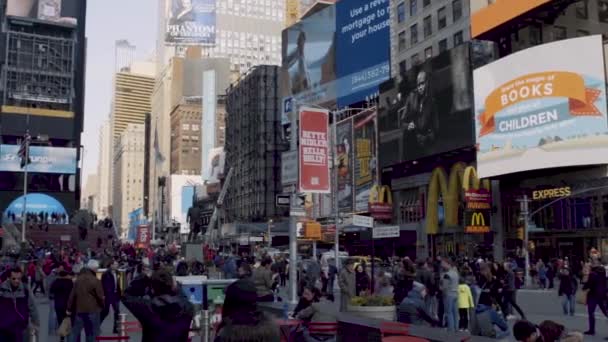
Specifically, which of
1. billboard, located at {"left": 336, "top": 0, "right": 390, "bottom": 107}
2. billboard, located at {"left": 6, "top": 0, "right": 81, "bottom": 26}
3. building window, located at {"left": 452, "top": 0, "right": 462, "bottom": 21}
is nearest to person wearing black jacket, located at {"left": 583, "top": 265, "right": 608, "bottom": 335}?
building window, located at {"left": 452, "top": 0, "right": 462, "bottom": 21}

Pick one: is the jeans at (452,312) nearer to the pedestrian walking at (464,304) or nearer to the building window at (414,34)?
the pedestrian walking at (464,304)

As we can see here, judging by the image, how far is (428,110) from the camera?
2215 inches

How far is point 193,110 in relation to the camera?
159250mm

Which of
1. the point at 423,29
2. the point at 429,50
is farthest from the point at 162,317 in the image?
the point at 423,29

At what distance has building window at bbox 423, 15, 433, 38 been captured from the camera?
198ft

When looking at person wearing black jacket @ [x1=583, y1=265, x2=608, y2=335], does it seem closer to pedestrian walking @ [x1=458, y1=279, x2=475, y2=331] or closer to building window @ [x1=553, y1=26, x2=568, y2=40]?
pedestrian walking @ [x1=458, y1=279, x2=475, y2=331]

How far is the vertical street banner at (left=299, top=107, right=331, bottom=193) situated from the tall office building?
41935 mm

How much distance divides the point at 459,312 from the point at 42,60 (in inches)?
→ 3296

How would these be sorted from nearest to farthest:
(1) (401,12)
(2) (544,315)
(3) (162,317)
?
(3) (162,317) < (2) (544,315) < (1) (401,12)

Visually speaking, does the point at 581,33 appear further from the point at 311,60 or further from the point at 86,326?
the point at 86,326

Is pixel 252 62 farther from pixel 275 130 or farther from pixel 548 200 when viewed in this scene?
pixel 548 200

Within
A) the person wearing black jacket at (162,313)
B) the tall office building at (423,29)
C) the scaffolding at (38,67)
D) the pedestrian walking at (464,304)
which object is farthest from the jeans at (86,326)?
the scaffolding at (38,67)

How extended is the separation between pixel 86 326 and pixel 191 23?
145751mm

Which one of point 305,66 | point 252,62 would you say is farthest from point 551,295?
point 252,62
